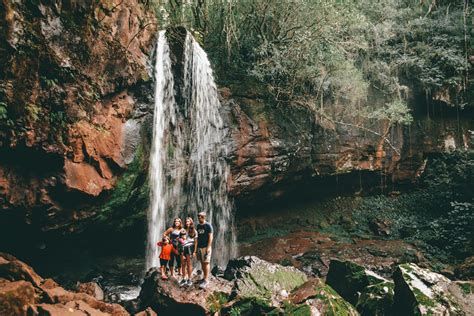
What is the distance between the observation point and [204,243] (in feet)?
25.4

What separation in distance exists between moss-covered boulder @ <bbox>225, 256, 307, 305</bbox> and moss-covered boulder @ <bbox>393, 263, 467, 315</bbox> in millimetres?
2117

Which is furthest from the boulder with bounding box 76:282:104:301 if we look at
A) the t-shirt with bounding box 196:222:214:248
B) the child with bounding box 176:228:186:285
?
the t-shirt with bounding box 196:222:214:248

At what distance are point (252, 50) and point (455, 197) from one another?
29.6 feet

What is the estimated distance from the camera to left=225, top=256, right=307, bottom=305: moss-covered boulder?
7551 mm

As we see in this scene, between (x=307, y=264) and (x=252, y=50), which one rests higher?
(x=252, y=50)

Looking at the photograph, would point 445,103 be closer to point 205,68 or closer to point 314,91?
point 314,91

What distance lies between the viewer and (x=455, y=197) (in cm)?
1358

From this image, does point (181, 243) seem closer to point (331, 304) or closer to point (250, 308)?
point (250, 308)

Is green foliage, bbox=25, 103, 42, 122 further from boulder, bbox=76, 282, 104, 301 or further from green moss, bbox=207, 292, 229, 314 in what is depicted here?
green moss, bbox=207, 292, 229, 314


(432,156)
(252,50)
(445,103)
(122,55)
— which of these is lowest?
(432,156)

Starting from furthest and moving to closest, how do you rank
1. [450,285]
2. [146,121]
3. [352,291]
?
[146,121] < [352,291] < [450,285]

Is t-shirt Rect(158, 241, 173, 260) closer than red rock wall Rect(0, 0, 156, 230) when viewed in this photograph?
No

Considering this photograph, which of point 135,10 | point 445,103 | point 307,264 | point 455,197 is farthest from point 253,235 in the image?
point 445,103

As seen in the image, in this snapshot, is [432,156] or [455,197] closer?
[455,197]
